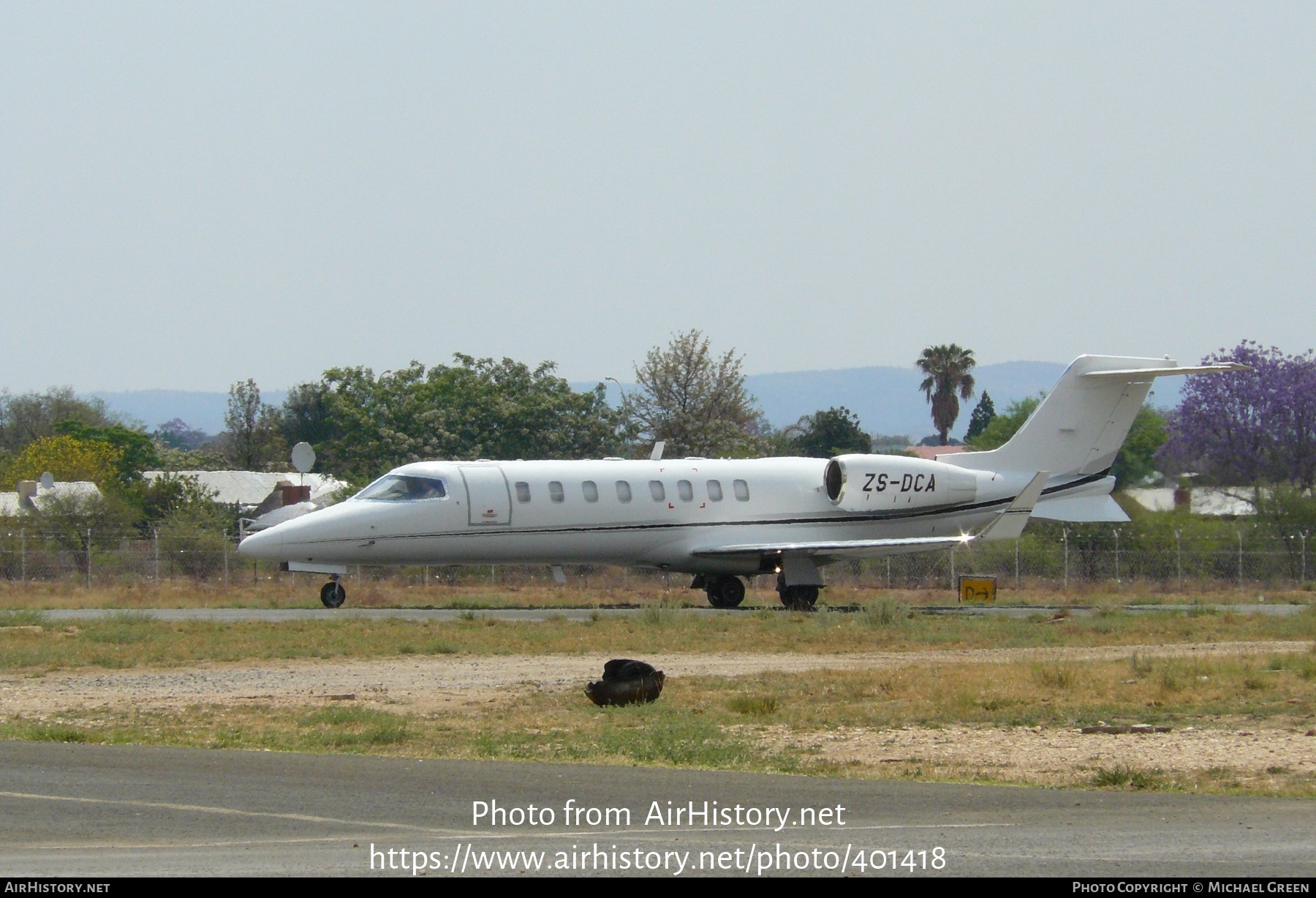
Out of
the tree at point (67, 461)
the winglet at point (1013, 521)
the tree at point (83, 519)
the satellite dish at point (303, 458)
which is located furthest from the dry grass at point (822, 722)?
the tree at point (67, 461)

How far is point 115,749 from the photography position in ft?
41.4

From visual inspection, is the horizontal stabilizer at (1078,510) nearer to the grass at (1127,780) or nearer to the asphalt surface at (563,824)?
the grass at (1127,780)

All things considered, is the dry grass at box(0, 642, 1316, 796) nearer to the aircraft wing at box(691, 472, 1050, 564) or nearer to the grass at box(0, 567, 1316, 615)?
the aircraft wing at box(691, 472, 1050, 564)

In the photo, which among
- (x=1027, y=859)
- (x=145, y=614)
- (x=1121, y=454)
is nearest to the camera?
(x=1027, y=859)

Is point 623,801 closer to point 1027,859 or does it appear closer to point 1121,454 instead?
point 1027,859

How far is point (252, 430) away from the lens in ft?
360

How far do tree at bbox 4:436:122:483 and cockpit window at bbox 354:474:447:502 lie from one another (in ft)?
178

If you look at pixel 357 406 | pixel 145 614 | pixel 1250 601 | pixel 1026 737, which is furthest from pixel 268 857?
pixel 357 406

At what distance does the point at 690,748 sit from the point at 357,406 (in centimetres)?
5657

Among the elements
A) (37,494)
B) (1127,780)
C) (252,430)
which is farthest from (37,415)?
(1127,780)

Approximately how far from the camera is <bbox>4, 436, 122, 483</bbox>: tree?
81750 mm

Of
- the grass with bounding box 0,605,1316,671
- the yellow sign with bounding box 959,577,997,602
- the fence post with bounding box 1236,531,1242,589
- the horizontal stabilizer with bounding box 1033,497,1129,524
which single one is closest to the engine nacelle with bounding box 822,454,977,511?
the horizontal stabilizer with bounding box 1033,497,1129,524

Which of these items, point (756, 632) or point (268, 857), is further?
point (756, 632)

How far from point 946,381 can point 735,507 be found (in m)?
76.4
